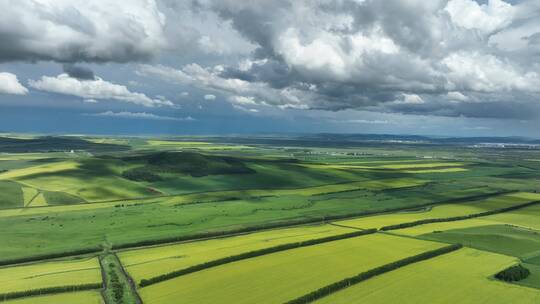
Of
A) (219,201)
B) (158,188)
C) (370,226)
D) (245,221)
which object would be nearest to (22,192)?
(158,188)

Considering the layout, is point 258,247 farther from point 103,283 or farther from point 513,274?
point 513,274

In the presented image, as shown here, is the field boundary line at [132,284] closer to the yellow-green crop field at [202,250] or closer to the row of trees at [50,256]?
the yellow-green crop field at [202,250]

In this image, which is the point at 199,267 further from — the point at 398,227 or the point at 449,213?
the point at 449,213

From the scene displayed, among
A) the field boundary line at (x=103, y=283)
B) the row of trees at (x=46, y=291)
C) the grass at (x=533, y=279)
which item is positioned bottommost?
the field boundary line at (x=103, y=283)

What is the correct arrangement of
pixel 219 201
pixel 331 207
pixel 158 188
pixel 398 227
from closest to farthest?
pixel 398 227 → pixel 331 207 → pixel 219 201 → pixel 158 188

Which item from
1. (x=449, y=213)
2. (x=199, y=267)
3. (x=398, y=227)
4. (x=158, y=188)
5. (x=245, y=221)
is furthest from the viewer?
(x=158, y=188)

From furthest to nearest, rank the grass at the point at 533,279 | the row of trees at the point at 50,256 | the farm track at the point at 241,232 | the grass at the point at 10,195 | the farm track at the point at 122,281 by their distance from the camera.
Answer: the grass at the point at 10,195 → the farm track at the point at 241,232 → the row of trees at the point at 50,256 → the grass at the point at 533,279 → the farm track at the point at 122,281

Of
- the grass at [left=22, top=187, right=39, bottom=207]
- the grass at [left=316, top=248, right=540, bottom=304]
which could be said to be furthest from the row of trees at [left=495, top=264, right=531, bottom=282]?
the grass at [left=22, top=187, right=39, bottom=207]

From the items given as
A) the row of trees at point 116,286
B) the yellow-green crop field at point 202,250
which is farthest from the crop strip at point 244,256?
the row of trees at point 116,286
